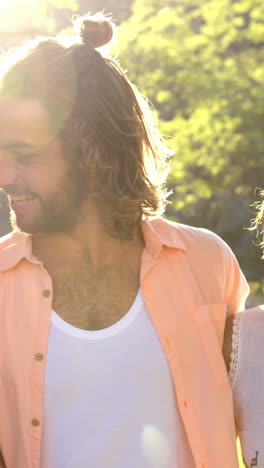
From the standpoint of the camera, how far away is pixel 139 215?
3.50m

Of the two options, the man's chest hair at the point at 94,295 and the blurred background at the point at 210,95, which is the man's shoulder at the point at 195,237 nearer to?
the man's chest hair at the point at 94,295

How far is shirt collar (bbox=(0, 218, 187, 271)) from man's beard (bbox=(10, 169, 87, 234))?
0.26 feet

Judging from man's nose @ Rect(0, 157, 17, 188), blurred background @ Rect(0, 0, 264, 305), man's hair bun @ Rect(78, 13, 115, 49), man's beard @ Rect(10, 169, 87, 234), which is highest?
man's hair bun @ Rect(78, 13, 115, 49)

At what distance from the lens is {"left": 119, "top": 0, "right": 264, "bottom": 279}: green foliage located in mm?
21750

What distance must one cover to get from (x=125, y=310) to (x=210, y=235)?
546 millimetres

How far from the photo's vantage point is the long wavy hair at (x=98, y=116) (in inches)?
128

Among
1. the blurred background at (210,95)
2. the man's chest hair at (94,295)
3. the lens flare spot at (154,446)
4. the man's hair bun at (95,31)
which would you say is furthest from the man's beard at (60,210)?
the blurred background at (210,95)

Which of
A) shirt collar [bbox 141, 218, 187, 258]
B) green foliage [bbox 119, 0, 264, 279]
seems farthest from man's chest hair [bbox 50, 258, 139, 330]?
green foliage [bbox 119, 0, 264, 279]

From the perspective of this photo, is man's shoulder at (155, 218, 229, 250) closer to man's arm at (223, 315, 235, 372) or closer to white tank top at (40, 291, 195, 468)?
man's arm at (223, 315, 235, 372)

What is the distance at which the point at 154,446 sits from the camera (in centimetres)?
297

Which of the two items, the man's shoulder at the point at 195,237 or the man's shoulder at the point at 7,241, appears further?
the man's shoulder at the point at 195,237

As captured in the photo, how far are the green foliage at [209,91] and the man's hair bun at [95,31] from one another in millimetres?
17552

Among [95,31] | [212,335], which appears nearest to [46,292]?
[212,335]

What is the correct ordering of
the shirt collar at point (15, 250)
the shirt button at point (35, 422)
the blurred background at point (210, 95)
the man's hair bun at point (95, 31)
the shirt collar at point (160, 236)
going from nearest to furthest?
the shirt button at point (35, 422) < the shirt collar at point (15, 250) < the shirt collar at point (160, 236) < the man's hair bun at point (95, 31) < the blurred background at point (210, 95)
